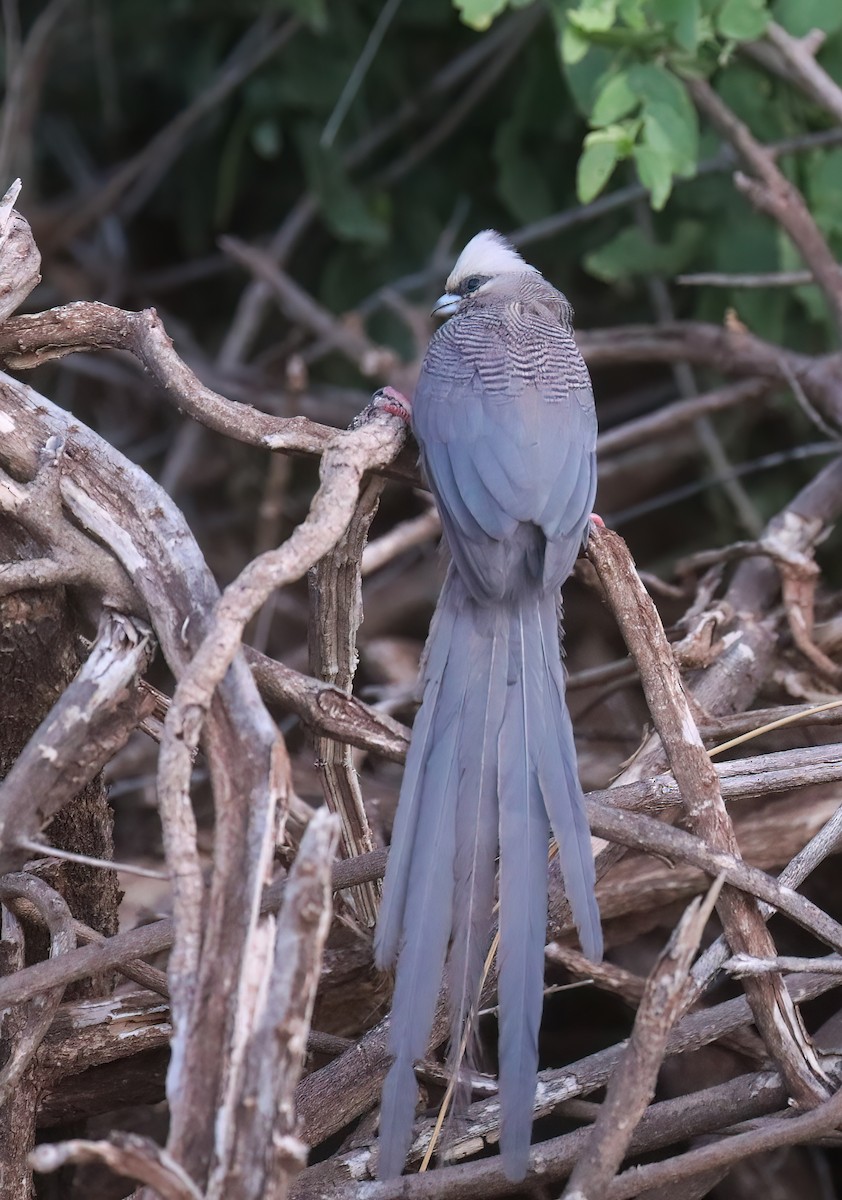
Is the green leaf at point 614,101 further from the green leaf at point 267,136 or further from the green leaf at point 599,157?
the green leaf at point 267,136

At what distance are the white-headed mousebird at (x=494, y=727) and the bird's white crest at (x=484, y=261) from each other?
0.42m

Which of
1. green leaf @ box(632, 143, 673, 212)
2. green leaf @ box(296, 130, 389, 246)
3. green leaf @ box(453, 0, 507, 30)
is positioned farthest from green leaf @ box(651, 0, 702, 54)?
green leaf @ box(296, 130, 389, 246)

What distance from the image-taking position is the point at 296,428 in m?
1.71

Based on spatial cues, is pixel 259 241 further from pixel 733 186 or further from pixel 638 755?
pixel 638 755

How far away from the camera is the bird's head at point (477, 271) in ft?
8.46

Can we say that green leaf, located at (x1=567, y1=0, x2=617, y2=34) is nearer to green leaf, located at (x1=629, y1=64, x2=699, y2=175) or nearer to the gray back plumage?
green leaf, located at (x1=629, y1=64, x2=699, y2=175)

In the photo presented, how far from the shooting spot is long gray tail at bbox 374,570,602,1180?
136cm

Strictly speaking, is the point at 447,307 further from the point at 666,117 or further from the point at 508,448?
the point at 508,448

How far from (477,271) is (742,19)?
67 cm

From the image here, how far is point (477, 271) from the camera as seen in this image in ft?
8.52

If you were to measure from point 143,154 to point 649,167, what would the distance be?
2282 mm

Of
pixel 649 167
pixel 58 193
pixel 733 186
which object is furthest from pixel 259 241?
pixel 649 167

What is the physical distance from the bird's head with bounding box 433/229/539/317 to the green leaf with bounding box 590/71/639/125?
37cm

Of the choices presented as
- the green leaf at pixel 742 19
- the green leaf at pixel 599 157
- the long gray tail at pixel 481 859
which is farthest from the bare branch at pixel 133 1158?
the green leaf at pixel 742 19
